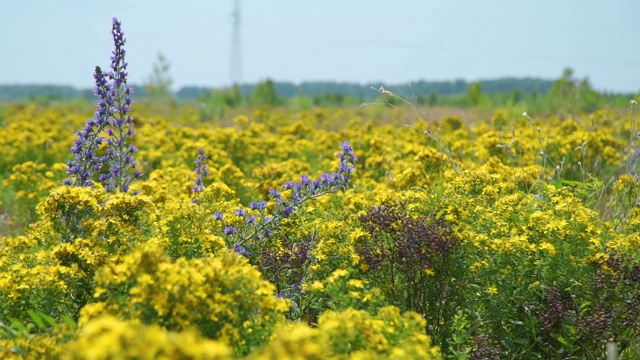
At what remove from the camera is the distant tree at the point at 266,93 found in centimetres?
3588

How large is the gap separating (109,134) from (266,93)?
103ft

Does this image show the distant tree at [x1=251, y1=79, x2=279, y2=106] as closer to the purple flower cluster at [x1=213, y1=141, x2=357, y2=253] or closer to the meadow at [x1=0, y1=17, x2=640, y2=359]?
the meadow at [x1=0, y1=17, x2=640, y2=359]

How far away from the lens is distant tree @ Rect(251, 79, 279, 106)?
35.9 meters

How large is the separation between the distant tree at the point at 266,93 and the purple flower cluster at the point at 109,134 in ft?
99.6

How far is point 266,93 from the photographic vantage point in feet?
119

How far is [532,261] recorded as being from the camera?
348 centimetres

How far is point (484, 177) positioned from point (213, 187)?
77.2 inches

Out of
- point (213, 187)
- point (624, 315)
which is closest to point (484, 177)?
point (624, 315)

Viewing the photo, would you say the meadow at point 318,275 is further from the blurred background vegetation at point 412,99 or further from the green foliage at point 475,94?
the green foliage at point 475,94

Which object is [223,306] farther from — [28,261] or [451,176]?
[451,176]

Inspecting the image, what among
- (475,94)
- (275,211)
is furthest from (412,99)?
(475,94)

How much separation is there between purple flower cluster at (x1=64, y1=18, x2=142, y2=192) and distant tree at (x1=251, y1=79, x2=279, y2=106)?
99.6ft

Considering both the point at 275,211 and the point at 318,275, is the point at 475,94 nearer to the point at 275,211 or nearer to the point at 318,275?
the point at 275,211

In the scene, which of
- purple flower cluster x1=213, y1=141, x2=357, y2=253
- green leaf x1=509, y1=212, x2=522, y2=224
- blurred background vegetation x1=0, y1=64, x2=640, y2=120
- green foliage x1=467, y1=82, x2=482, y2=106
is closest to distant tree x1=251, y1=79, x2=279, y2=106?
blurred background vegetation x1=0, y1=64, x2=640, y2=120
